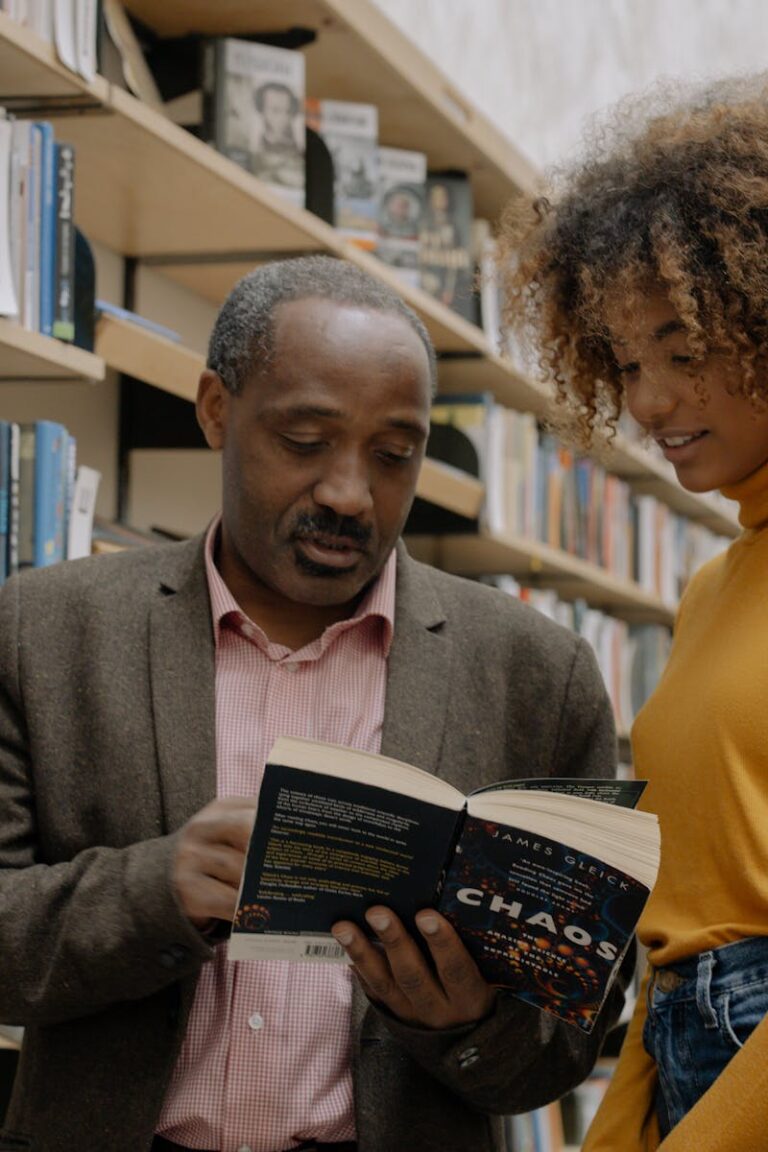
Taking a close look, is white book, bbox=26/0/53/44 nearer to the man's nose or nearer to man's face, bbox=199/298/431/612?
man's face, bbox=199/298/431/612

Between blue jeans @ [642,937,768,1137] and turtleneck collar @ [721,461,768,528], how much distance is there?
0.42 m

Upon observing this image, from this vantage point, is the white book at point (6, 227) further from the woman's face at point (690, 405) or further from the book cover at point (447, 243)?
the book cover at point (447, 243)

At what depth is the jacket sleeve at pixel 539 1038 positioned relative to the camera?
132 cm

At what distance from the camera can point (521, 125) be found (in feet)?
15.5

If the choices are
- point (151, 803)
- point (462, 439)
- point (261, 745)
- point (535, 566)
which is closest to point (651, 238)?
point (261, 745)

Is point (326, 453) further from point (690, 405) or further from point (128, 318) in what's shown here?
point (128, 318)

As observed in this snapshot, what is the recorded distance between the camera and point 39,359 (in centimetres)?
187

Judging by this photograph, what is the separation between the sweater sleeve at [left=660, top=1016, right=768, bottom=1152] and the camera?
1160 millimetres

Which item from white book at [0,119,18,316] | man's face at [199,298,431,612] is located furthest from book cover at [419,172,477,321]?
man's face at [199,298,431,612]

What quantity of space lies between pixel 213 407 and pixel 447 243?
1727mm

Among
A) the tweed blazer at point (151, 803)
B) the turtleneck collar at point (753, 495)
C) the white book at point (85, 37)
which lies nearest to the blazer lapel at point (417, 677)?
the tweed blazer at point (151, 803)

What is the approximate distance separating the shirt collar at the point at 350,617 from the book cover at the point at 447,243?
170 cm

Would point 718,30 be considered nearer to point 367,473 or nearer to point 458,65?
point 458,65

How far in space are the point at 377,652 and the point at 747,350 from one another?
20.4 inches
